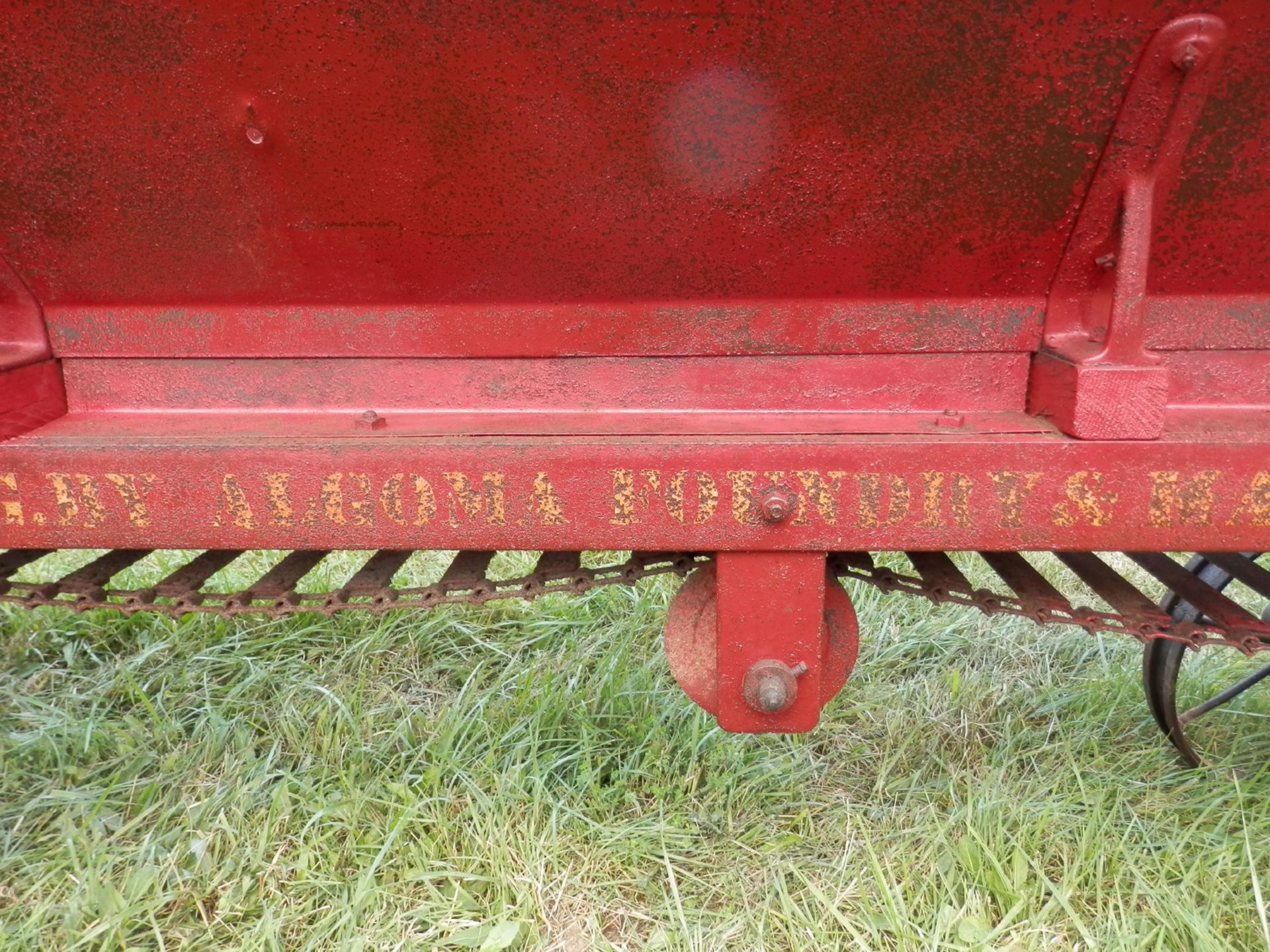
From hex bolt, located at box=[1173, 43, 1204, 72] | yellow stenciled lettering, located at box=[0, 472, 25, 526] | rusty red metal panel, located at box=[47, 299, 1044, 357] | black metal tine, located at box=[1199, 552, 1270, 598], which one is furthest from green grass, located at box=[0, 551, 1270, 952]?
hex bolt, located at box=[1173, 43, 1204, 72]

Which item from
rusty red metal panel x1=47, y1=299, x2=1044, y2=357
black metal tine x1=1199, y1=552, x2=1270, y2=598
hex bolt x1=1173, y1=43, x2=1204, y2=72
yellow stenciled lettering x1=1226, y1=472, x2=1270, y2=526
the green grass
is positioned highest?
hex bolt x1=1173, y1=43, x2=1204, y2=72

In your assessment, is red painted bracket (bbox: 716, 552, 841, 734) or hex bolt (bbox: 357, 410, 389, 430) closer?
red painted bracket (bbox: 716, 552, 841, 734)

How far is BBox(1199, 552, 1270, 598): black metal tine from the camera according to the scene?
176 cm

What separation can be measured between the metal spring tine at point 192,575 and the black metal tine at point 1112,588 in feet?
4.96

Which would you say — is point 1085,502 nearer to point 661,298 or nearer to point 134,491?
point 661,298

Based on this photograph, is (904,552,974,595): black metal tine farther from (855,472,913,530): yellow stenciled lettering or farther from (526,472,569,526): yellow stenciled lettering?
(526,472,569,526): yellow stenciled lettering

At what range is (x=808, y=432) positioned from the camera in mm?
1442

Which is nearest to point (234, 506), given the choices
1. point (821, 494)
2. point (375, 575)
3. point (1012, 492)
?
point (375, 575)

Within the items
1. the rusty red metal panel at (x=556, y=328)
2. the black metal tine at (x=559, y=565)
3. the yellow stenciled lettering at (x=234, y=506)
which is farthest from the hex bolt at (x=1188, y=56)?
the yellow stenciled lettering at (x=234, y=506)

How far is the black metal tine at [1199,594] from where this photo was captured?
144 cm

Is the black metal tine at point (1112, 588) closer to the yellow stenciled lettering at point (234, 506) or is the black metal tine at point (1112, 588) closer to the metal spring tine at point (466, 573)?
the metal spring tine at point (466, 573)

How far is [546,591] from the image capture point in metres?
1.61

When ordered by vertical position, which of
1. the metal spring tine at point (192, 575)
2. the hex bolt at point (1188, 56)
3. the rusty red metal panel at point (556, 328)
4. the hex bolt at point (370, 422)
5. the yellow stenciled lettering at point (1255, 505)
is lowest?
the metal spring tine at point (192, 575)

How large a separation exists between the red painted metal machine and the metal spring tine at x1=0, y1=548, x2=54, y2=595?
8 cm
